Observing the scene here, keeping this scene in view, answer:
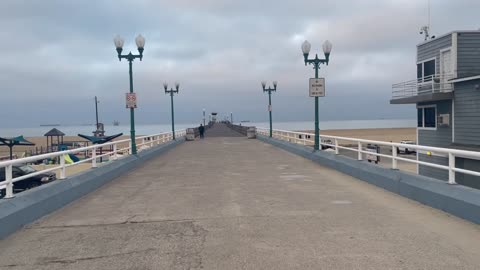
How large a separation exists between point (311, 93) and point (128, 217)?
11.6 metres

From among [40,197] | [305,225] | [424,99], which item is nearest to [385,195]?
[305,225]

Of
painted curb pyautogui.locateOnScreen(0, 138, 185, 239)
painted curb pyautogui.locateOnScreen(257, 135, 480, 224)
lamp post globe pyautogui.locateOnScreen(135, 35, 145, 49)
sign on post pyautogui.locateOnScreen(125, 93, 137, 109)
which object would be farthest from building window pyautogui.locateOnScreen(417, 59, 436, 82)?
painted curb pyautogui.locateOnScreen(0, 138, 185, 239)

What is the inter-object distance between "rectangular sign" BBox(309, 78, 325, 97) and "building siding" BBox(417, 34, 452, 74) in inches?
355

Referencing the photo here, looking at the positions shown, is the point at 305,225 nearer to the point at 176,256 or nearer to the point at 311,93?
the point at 176,256

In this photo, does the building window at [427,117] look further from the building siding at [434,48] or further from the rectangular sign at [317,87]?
the rectangular sign at [317,87]

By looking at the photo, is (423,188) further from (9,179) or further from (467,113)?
(467,113)

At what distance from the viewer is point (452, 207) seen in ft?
22.6

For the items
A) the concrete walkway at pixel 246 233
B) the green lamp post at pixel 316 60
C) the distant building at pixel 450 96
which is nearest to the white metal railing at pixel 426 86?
the distant building at pixel 450 96

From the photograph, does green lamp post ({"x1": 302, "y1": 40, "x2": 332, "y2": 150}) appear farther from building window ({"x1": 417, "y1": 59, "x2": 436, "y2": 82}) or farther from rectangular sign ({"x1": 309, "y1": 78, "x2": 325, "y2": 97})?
building window ({"x1": 417, "y1": 59, "x2": 436, "y2": 82})

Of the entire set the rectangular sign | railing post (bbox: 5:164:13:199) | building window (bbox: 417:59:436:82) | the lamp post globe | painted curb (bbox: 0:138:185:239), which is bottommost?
painted curb (bbox: 0:138:185:239)

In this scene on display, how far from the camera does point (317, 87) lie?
57.2 ft

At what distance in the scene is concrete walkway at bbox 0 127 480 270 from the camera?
16.3 feet

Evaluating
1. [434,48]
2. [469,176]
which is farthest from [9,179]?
[434,48]

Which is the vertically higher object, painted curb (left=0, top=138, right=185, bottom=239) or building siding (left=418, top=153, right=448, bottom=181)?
painted curb (left=0, top=138, right=185, bottom=239)
